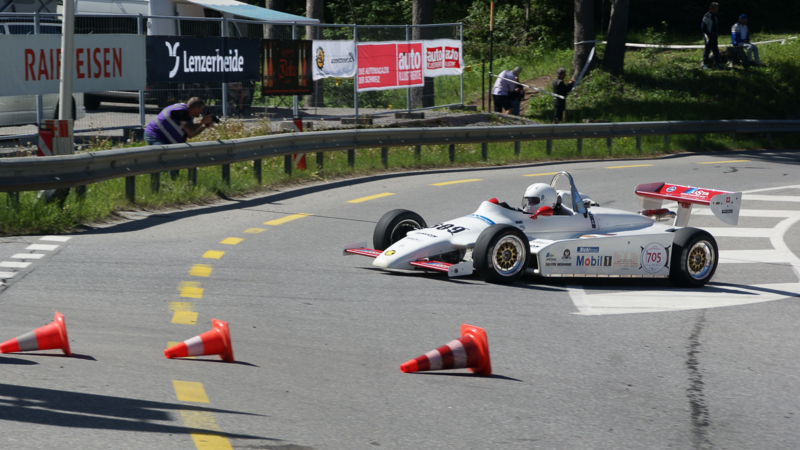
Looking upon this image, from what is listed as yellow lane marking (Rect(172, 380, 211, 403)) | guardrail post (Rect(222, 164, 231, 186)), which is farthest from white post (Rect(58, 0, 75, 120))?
yellow lane marking (Rect(172, 380, 211, 403))

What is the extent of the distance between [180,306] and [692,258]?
4.88 m

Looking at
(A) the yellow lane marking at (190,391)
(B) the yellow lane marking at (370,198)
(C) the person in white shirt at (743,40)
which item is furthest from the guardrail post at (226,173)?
(C) the person in white shirt at (743,40)

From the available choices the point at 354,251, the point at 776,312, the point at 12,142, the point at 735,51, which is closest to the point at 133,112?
the point at 12,142

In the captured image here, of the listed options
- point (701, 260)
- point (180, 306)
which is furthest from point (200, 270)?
point (701, 260)

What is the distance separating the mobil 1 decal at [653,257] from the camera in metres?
9.30

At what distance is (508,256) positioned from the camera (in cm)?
891

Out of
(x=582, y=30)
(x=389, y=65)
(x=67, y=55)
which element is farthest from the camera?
(x=582, y=30)

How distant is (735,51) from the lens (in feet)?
104

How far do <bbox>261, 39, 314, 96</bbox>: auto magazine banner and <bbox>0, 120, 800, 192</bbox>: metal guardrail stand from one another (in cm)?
441

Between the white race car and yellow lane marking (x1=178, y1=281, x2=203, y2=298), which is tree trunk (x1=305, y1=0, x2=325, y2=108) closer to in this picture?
the white race car

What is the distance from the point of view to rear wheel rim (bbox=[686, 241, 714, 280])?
30.9ft

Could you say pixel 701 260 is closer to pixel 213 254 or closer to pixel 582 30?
pixel 213 254

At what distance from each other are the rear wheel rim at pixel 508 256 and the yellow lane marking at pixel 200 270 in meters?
2.56

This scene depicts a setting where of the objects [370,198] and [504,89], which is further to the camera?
[504,89]
